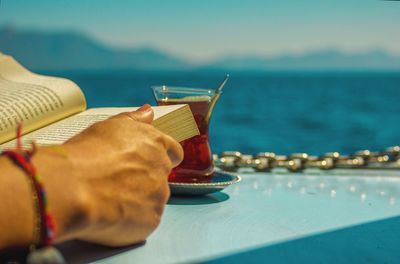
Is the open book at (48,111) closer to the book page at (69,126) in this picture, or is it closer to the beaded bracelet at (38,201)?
the book page at (69,126)

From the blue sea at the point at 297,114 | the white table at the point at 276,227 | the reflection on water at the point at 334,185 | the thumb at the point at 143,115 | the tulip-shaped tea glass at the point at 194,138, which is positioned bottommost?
the blue sea at the point at 297,114

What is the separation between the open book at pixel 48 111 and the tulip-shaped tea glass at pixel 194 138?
103mm

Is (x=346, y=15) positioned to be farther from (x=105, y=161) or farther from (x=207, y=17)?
(x=105, y=161)

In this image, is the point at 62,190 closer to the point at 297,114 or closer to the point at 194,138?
the point at 194,138

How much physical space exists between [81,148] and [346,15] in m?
32.3

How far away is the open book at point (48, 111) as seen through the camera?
820mm

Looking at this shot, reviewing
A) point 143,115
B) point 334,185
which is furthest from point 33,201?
point 334,185

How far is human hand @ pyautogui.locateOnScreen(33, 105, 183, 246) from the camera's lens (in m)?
0.58

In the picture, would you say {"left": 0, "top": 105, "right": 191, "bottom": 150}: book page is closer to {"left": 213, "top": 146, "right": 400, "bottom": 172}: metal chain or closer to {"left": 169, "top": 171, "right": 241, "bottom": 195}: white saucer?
{"left": 169, "top": 171, "right": 241, "bottom": 195}: white saucer

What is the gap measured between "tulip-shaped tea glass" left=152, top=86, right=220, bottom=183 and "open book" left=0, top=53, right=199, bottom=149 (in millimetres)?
103

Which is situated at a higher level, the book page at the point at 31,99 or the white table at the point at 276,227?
the book page at the point at 31,99

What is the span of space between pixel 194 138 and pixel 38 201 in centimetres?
46

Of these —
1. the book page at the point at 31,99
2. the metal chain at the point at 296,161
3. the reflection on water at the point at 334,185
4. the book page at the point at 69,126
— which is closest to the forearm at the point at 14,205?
the book page at the point at 69,126

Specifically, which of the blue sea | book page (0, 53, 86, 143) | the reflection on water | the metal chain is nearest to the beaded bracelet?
book page (0, 53, 86, 143)
